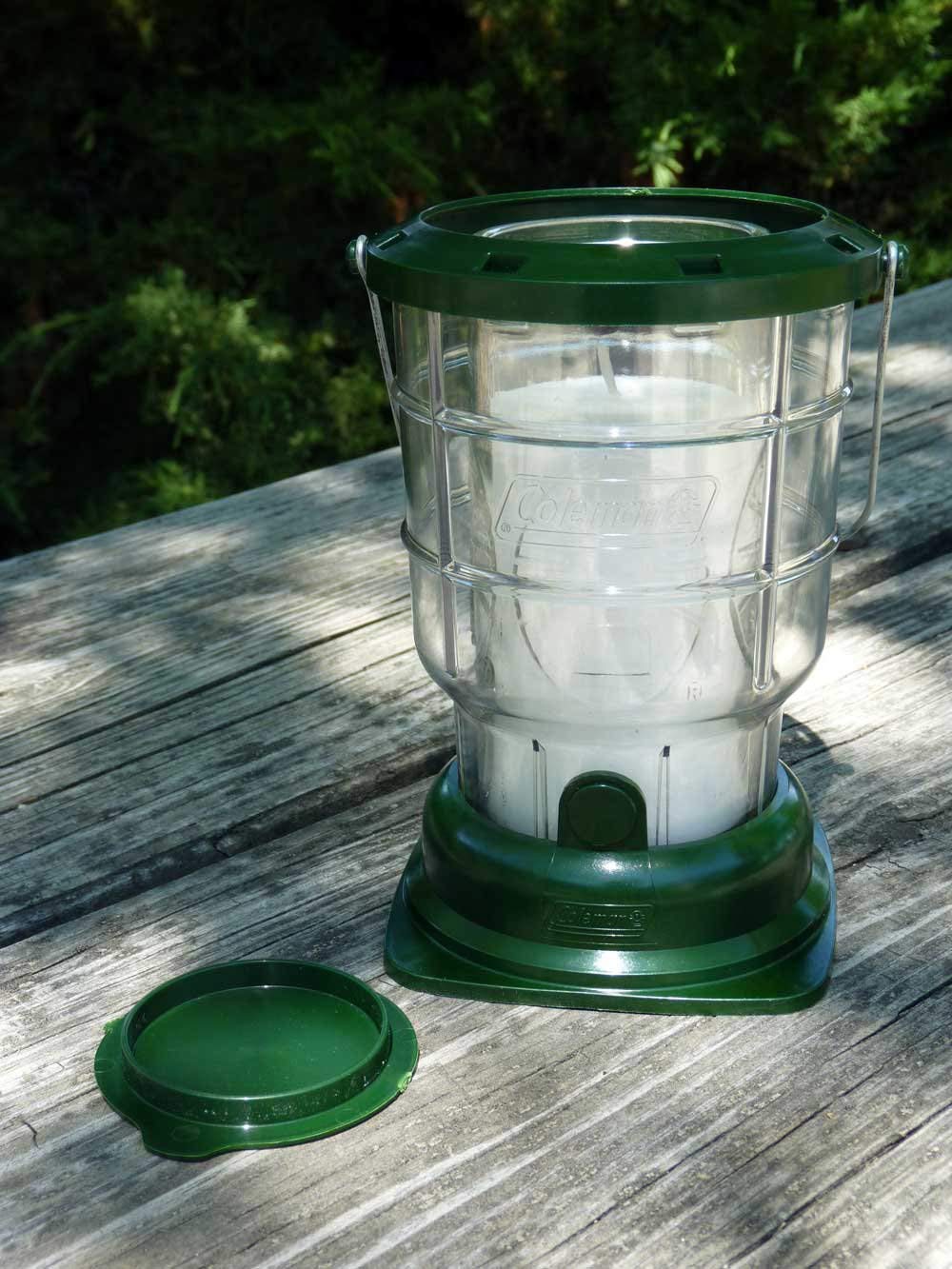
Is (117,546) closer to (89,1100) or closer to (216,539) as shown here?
(216,539)

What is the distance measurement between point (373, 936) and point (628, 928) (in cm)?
22

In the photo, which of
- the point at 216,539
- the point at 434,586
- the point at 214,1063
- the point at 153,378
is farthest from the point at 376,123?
the point at 214,1063

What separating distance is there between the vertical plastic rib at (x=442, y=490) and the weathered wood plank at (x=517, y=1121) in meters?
0.25

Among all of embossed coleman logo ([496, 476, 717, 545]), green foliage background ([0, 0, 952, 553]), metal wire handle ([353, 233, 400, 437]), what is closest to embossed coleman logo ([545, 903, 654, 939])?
embossed coleman logo ([496, 476, 717, 545])

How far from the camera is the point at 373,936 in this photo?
1.17 metres

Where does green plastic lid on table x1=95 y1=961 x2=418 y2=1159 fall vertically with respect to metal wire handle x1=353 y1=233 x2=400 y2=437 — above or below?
below

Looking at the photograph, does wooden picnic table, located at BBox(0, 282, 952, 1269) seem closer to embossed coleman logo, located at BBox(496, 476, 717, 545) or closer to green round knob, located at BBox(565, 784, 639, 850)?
green round knob, located at BBox(565, 784, 639, 850)

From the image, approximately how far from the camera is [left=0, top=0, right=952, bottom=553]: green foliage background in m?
4.27

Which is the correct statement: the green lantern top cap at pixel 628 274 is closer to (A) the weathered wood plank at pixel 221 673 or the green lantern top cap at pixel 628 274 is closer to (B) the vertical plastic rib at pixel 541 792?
(B) the vertical plastic rib at pixel 541 792

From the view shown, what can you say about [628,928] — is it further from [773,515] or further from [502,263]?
[502,263]

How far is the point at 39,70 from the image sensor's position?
5.22 meters

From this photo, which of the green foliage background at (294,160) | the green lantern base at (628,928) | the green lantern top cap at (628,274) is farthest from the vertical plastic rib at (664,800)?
the green foliage background at (294,160)

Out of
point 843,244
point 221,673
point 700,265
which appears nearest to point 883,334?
point 843,244

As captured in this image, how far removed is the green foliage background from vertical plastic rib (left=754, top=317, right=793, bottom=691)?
342 centimetres
